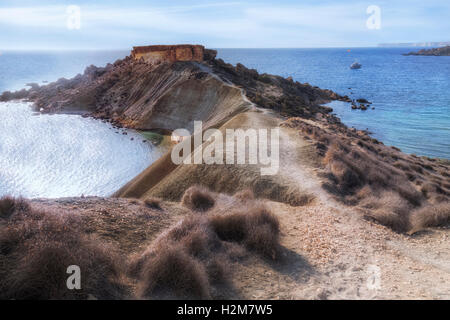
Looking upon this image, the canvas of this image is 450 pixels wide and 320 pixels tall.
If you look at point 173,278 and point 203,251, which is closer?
point 173,278

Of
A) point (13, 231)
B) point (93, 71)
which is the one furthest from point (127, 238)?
point (93, 71)

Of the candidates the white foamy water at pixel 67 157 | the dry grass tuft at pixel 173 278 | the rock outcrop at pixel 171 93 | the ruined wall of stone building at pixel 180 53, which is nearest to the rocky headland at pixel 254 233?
the dry grass tuft at pixel 173 278

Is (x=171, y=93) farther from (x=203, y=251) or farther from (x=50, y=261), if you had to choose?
(x=50, y=261)

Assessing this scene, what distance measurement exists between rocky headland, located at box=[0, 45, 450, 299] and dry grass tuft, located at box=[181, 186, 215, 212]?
0.13 feet

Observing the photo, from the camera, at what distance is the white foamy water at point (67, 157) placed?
19.2 meters

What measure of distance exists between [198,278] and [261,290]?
133 cm

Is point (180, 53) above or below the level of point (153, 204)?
above

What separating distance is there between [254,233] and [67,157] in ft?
67.6

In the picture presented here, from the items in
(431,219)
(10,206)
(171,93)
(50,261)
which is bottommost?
(431,219)

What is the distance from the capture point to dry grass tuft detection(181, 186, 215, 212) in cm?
1039

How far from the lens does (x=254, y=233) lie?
302 inches

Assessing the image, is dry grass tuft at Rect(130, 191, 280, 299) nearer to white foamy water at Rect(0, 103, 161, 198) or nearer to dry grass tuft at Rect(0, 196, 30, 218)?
dry grass tuft at Rect(0, 196, 30, 218)

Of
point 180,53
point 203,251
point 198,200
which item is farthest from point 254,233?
point 180,53

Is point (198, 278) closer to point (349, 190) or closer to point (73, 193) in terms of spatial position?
point (349, 190)
